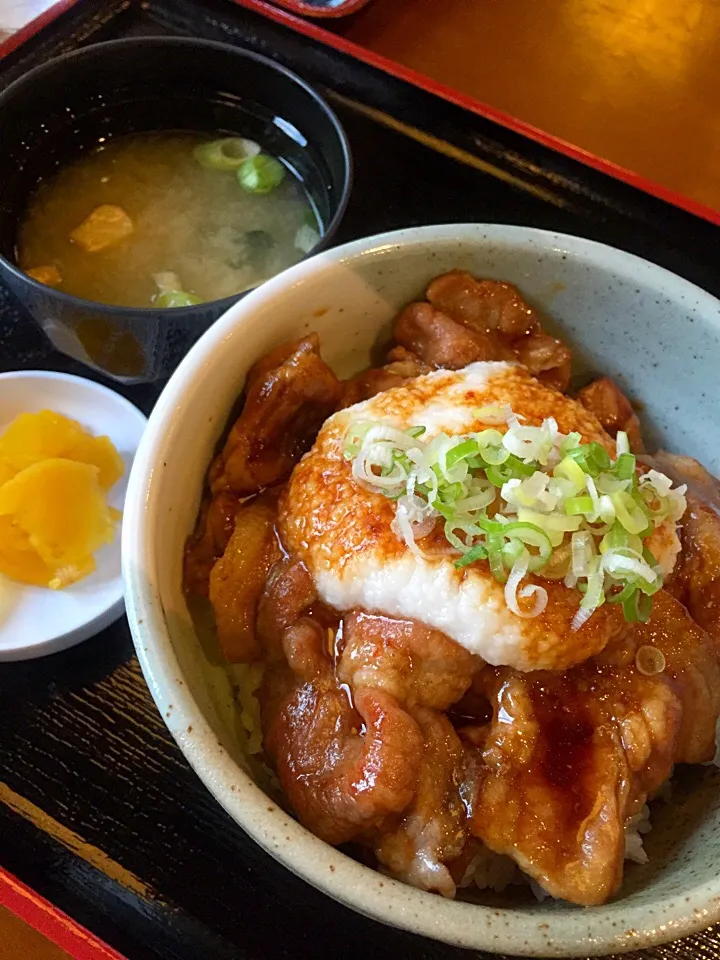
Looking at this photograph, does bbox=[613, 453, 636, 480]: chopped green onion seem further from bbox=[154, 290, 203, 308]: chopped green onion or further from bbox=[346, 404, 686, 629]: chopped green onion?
bbox=[154, 290, 203, 308]: chopped green onion

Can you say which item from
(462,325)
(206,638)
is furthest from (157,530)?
(462,325)

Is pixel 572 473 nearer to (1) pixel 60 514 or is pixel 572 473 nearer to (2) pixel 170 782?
(2) pixel 170 782

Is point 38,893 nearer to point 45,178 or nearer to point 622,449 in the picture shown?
point 622,449

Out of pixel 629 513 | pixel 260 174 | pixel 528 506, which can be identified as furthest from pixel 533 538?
pixel 260 174

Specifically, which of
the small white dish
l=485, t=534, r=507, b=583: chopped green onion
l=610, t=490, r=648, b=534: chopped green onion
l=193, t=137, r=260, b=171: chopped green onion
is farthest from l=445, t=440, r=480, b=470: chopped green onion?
l=193, t=137, r=260, b=171: chopped green onion

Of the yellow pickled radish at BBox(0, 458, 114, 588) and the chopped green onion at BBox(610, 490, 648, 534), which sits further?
the yellow pickled radish at BBox(0, 458, 114, 588)
